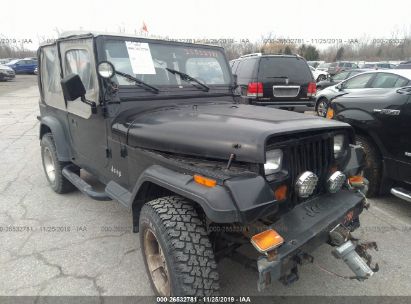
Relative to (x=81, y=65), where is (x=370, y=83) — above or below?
below

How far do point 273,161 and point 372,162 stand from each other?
7.86 feet

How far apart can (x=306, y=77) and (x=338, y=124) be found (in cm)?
583

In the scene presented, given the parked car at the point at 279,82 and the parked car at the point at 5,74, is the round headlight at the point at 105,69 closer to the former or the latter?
the parked car at the point at 279,82

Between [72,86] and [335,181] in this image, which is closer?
[335,181]

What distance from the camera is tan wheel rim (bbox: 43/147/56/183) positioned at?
462 cm

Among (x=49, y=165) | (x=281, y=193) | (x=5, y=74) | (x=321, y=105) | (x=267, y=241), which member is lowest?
(x=5, y=74)

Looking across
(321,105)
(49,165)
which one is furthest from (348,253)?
(321,105)

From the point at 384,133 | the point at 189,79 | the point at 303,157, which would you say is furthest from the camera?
the point at 384,133

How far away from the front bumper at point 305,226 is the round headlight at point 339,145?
306 millimetres

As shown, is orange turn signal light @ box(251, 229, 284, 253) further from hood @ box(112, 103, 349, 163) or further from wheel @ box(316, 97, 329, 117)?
wheel @ box(316, 97, 329, 117)

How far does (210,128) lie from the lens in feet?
7.66

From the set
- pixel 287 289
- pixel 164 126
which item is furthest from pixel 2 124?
pixel 287 289

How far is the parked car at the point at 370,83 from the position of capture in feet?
22.7

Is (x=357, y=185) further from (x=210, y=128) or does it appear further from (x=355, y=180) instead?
(x=210, y=128)
